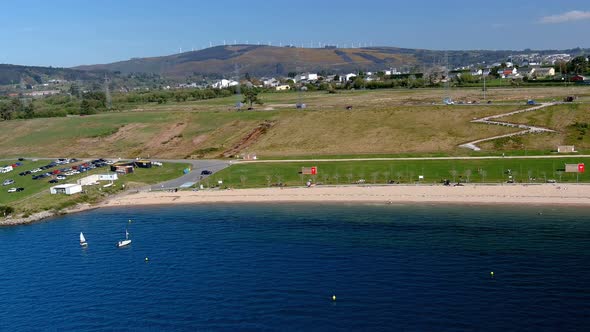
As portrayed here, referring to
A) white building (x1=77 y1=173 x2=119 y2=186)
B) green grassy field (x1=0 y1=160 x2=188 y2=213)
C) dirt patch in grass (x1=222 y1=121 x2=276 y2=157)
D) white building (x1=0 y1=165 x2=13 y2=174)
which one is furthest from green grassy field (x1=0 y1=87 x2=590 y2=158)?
white building (x1=77 y1=173 x2=119 y2=186)

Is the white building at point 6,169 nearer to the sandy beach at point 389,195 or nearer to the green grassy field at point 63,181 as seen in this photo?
the green grassy field at point 63,181

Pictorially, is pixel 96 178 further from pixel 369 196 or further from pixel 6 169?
pixel 369 196

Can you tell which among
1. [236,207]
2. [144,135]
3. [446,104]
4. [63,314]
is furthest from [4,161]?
[446,104]

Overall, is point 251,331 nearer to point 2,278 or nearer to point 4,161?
point 2,278

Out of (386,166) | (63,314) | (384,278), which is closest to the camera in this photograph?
(63,314)

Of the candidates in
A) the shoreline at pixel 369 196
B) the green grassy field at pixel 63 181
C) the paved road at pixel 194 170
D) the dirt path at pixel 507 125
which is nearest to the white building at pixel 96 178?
the green grassy field at pixel 63 181

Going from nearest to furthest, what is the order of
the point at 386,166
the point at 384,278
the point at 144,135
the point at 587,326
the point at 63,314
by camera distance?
1. the point at 587,326
2. the point at 63,314
3. the point at 384,278
4. the point at 386,166
5. the point at 144,135

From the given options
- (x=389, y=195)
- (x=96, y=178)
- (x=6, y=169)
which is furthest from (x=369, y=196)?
(x=6, y=169)
